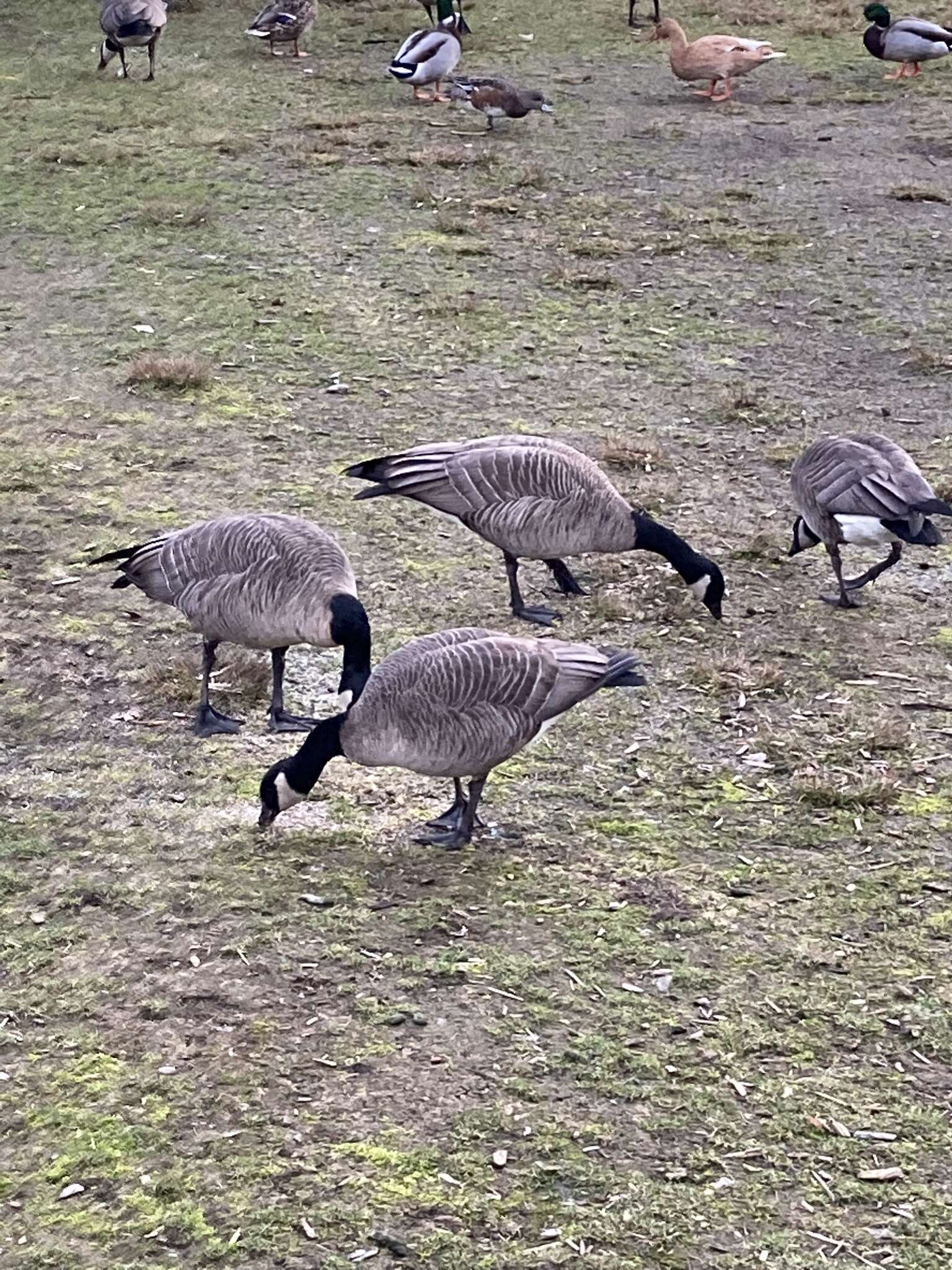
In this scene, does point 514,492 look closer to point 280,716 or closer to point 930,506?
point 280,716

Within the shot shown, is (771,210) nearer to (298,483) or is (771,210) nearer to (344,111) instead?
(344,111)

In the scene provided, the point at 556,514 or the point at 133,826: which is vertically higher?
the point at 556,514

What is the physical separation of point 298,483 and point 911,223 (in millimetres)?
5408

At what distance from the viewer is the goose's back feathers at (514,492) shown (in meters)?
5.36

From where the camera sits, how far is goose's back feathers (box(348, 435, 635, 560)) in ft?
17.6

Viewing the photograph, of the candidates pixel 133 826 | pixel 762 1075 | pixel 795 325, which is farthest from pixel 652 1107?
pixel 795 325

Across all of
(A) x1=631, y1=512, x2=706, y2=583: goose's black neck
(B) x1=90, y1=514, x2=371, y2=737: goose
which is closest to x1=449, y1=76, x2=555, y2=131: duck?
(A) x1=631, y1=512, x2=706, y2=583: goose's black neck

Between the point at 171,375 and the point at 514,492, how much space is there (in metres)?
2.86

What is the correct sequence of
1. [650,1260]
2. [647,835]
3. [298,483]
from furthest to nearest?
[298,483]
[647,835]
[650,1260]

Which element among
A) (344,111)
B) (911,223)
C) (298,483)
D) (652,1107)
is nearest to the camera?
(652,1107)

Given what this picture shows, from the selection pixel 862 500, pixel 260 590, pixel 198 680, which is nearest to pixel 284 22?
pixel 862 500

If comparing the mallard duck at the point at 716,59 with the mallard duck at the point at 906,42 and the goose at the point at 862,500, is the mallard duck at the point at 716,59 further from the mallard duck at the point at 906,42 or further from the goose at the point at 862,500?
the goose at the point at 862,500

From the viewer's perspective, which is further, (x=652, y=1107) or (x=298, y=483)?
(x=298, y=483)

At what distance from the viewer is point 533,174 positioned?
11.0 metres
